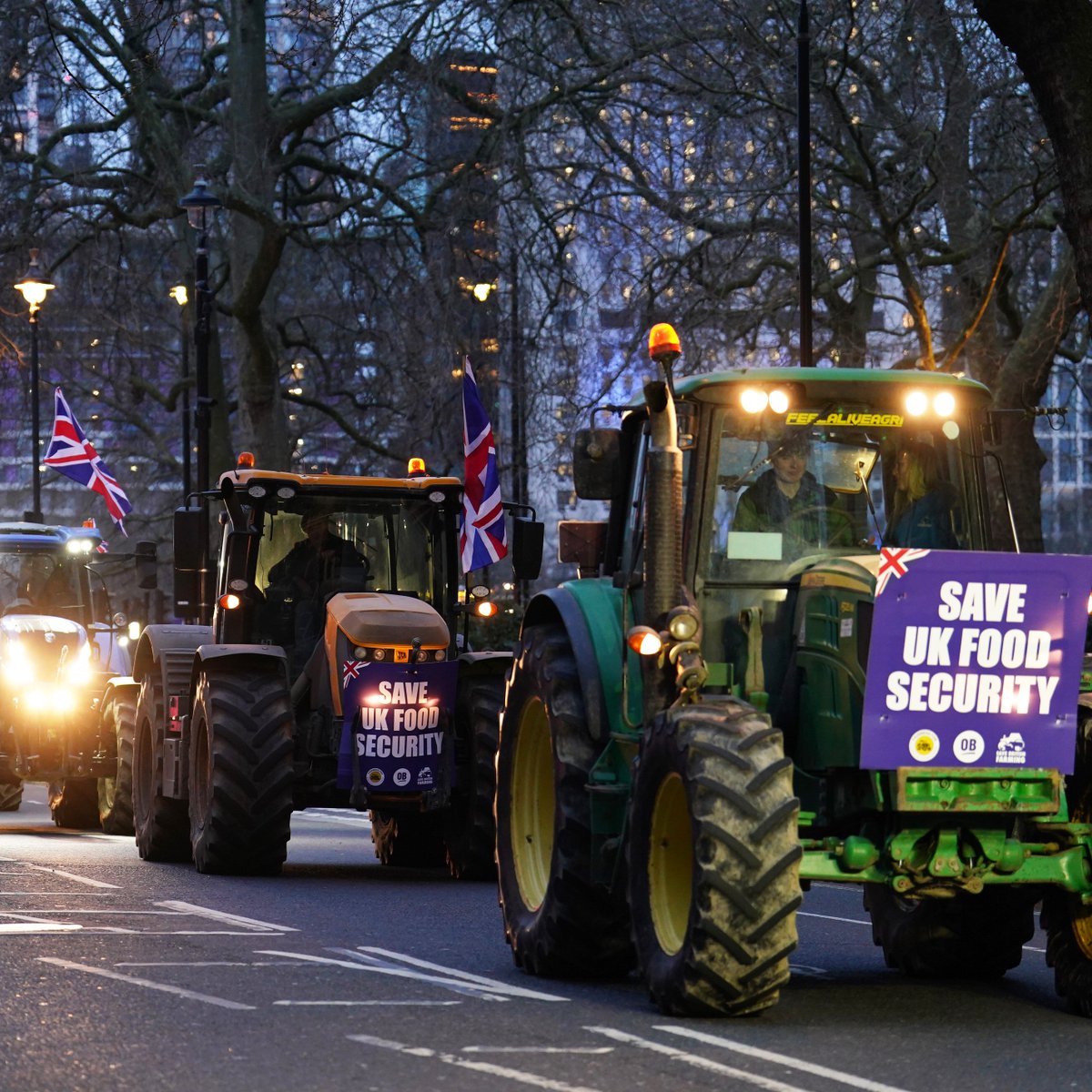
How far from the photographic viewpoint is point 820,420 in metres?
10.8

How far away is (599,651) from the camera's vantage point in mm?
10992

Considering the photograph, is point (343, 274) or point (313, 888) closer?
point (313, 888)

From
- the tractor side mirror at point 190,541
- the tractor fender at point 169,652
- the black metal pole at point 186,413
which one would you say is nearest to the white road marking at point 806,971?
the tractor side mirror at point 190,541

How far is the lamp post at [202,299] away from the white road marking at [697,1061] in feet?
73.5

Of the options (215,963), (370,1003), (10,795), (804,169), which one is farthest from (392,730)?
(10,795)

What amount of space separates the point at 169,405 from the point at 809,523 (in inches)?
1483

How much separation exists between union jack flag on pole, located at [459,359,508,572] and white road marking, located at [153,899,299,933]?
6.18 metres

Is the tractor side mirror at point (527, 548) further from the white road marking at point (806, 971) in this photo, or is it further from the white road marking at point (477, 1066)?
the white road marking at point (477, 1066)

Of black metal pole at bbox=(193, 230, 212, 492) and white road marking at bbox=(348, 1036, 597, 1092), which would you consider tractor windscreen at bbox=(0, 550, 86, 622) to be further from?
white road marking at bbox=(348, 1036, 597, 1092)

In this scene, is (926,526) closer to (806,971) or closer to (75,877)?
(806,971)

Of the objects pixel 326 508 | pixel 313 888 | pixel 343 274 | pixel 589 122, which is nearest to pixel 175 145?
pixel 343 274

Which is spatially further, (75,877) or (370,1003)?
(75,877)

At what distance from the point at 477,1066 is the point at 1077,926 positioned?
9.64 feet

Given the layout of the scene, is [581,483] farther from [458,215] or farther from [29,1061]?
[458,215]
